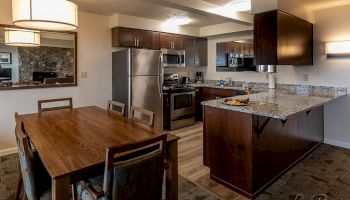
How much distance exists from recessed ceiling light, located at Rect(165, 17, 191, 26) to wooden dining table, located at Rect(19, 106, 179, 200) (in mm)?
2696

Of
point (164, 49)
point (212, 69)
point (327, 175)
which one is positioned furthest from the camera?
point (212, 69)

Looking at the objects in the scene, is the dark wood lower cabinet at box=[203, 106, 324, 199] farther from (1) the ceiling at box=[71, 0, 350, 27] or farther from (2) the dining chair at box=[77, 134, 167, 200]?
(1) the ceiling at box=[71, 0, 350, 27]

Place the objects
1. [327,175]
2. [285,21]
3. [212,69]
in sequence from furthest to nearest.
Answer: [212,69] < [285,21] < [327,175]

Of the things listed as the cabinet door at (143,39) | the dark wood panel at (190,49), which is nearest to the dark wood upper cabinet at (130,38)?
the cabinet door at (143,39)

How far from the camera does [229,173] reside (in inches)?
96.8

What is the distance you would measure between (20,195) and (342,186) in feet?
11.1

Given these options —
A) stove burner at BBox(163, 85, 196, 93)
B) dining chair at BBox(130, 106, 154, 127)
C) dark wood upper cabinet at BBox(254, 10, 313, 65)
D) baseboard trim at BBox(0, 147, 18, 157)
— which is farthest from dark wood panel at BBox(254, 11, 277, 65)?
baseboard trim at BBox(0, 147, 18, 157)

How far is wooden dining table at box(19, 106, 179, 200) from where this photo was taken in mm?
1290

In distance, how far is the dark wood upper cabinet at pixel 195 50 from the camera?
17.8 feet

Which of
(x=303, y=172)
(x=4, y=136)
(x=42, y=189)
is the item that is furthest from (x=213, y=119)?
(x=4, y=136)

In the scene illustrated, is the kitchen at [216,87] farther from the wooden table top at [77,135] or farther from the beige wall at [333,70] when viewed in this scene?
the wooden table top at [77,135]

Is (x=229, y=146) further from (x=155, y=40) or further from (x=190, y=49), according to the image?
(x=190, y=49)

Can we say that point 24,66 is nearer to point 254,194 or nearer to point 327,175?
point 254,194

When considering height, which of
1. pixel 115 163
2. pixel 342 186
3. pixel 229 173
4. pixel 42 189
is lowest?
pixel 342 186
